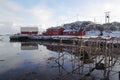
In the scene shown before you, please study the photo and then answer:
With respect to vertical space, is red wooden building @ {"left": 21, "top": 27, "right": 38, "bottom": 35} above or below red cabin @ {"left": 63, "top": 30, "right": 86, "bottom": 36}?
above

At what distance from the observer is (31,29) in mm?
101812

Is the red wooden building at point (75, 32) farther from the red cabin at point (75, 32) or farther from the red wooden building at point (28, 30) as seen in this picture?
the red wooden building at point (28, 30)

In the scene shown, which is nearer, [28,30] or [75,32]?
[75,32]

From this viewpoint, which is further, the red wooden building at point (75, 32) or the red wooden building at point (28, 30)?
the red wooden building at point (28, 30)

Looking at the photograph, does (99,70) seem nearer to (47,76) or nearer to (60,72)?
(60,72)

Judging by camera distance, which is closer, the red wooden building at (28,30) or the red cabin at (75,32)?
the red cabin at (75,32)

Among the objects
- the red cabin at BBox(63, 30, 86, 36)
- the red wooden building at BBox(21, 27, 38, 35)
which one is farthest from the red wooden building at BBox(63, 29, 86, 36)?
the red wooden building at BBox(21, 27, 38, 35)

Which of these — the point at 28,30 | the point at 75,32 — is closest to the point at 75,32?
the point at 75,32

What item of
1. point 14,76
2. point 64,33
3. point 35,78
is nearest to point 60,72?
point 35,78

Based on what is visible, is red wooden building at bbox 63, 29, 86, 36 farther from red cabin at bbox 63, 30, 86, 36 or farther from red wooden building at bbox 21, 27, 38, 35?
red wooden building at bbox 21, 27, 38, 35

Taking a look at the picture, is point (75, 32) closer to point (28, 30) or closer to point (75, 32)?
point (75, 32)

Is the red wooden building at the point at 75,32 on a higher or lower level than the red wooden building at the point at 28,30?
lower

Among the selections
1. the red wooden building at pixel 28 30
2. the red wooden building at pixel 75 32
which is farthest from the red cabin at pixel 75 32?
the red wooden building at pixel 28 30

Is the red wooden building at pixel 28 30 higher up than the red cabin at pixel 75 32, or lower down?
higher up
